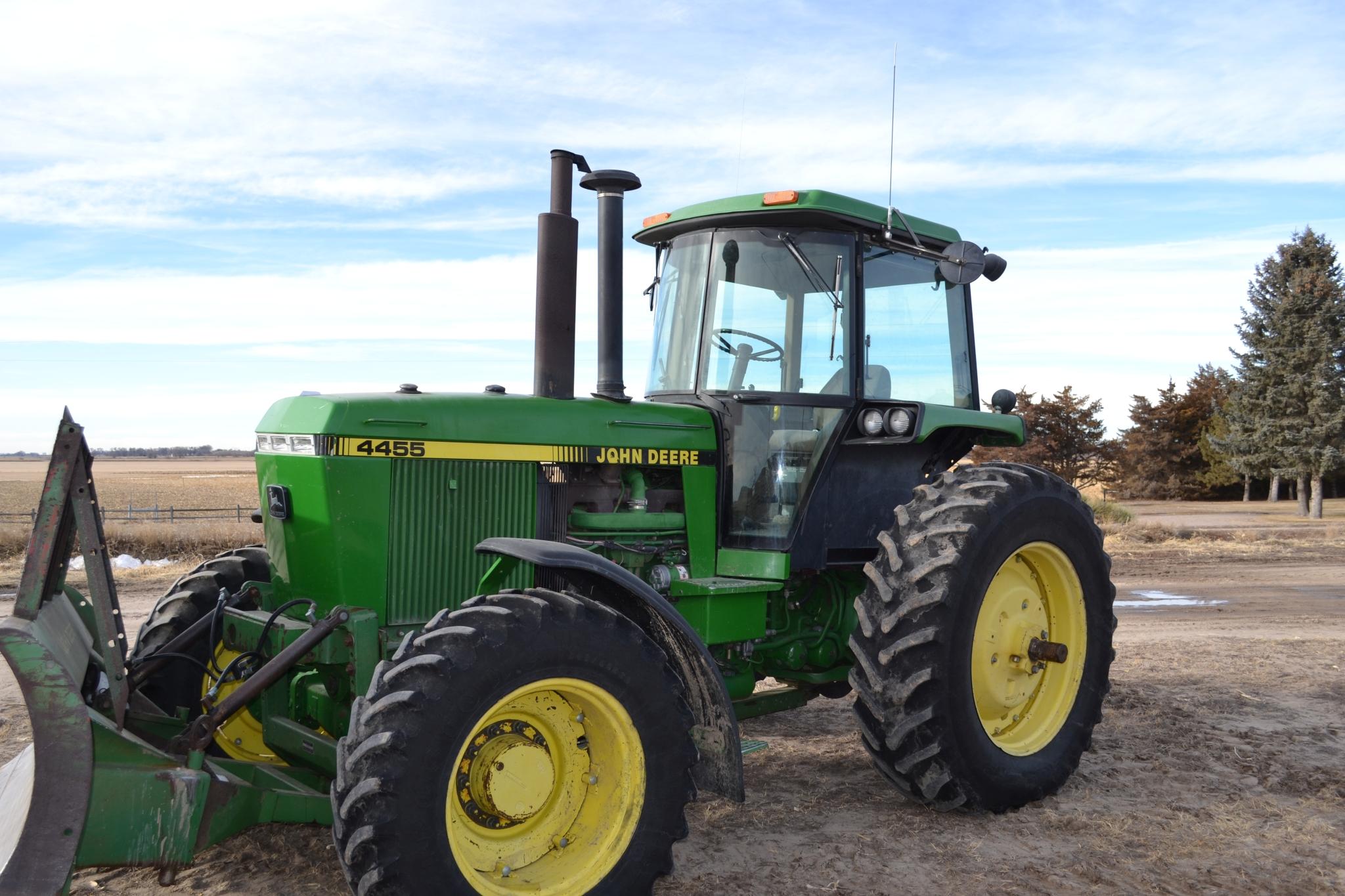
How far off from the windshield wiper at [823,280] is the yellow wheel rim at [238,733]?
3.04 meters

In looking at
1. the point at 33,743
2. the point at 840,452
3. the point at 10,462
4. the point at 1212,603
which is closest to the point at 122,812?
the point at 33,743

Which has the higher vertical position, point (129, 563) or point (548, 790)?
point (548, 790)

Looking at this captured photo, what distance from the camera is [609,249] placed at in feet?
14.9

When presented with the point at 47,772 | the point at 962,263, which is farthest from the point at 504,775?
the point at 962,263

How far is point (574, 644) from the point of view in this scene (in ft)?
11.8

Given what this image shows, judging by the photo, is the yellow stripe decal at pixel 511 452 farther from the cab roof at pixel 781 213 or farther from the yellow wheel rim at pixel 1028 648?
the yellow wheel rim at pixel 1028 648

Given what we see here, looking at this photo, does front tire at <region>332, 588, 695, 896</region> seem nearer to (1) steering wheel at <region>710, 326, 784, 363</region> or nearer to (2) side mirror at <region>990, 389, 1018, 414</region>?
(1) steering wheel at <region>710, 326, 784, 363</region>

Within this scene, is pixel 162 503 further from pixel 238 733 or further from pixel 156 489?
pixel 238 733

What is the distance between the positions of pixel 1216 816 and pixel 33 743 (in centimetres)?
462

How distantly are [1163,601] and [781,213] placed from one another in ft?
28.8

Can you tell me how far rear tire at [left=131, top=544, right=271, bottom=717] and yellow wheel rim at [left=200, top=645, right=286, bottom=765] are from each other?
0.07m

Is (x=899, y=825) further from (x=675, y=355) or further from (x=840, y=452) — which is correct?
(x=675, y=355)

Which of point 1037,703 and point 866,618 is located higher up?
point 866,618

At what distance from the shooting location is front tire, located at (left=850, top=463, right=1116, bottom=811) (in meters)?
4.56
